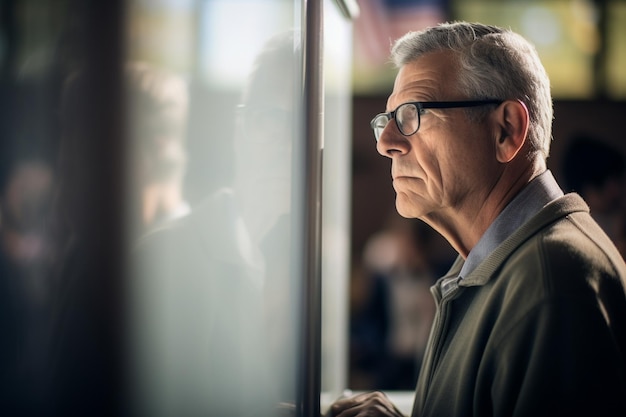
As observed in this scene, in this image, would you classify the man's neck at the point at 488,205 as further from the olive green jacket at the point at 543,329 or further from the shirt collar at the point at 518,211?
the olive green jacket at the point at 543,329

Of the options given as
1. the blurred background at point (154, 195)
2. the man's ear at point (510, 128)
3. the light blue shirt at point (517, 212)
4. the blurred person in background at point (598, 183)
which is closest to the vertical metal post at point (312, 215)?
the blurred background at point (154, 195)

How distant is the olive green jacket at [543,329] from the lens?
93cm

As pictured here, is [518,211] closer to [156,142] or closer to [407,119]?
[407,119]

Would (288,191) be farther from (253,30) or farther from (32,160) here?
(32,160)

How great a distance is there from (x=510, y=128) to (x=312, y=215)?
0.47 metres

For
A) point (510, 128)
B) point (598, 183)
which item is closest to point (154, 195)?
point (510, 128)

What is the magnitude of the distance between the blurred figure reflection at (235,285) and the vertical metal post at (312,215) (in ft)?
0.07

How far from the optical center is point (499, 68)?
1.28 metres

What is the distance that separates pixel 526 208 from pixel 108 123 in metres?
0.76

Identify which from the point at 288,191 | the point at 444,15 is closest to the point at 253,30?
the point at 288,191

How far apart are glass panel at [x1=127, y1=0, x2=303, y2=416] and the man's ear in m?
0.44

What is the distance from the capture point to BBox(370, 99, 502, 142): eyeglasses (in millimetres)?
1296

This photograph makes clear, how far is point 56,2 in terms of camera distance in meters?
0.92

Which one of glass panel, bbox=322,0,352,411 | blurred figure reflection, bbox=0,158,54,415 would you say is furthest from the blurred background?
glass panel, bbox=322,0,352,411
